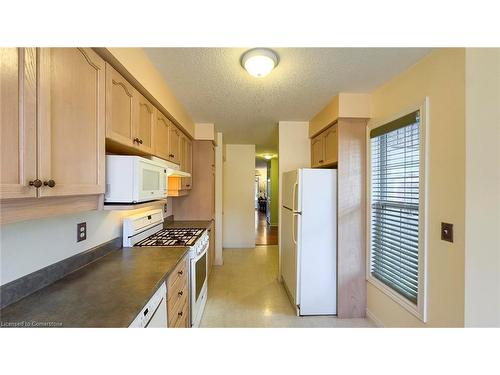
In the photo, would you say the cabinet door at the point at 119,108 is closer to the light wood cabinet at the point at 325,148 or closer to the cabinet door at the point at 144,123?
the cabinet door at the point at 144,123

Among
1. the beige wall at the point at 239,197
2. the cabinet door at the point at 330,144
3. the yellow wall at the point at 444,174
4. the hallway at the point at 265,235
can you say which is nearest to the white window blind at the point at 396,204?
the yellow wall at the point at 444,174

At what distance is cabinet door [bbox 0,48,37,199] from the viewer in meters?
0.68

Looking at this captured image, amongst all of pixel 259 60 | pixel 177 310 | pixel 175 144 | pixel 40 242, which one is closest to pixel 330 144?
pixel 259 60

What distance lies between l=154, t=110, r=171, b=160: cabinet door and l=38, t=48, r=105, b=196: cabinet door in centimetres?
81

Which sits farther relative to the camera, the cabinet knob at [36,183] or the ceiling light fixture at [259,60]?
the ceiling light fixture at [259,60]

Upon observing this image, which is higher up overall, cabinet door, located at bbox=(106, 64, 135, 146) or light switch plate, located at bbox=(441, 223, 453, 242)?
cabinet door, located at bbox=(106, 64, 135, 146)

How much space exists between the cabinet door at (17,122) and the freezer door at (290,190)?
7.11 ft

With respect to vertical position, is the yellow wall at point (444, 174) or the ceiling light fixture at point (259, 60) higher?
the ceiling light fixture at point (259, 60)

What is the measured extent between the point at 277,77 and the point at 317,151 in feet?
4.63

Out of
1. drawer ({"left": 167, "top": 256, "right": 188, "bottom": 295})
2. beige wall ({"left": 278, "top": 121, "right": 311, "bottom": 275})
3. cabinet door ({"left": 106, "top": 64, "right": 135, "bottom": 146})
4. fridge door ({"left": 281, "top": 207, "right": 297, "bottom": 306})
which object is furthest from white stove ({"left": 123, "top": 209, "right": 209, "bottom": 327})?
beige wall ({"left": 278, "top": 121, "right": 311, "bottom": 275})

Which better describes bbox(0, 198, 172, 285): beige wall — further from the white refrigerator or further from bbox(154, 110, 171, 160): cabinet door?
the white refrigerator

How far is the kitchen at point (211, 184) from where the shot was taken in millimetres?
893
